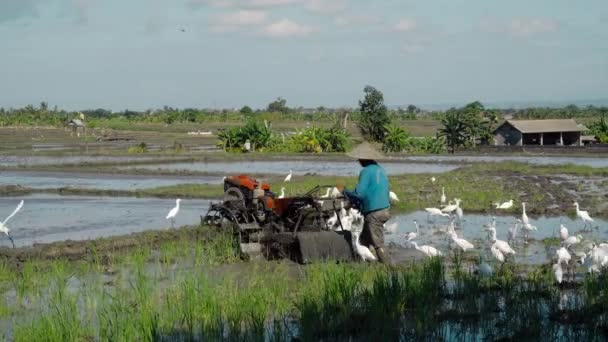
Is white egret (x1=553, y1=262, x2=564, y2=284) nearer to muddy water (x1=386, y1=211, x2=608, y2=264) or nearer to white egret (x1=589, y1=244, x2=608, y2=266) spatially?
white egret (x1=589, y1=244, x2=608, y2=266)

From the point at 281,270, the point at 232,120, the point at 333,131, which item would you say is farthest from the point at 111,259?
the point at 232,120

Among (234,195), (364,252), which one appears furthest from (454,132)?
(364,252)

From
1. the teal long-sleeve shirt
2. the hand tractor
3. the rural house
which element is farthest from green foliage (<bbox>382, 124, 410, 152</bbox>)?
the teal long-sleeve shirt

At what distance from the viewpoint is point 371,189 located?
9367 mm

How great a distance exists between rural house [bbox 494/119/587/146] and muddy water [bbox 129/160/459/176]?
1265cm

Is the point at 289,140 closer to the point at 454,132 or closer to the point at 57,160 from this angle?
the point at 454,132

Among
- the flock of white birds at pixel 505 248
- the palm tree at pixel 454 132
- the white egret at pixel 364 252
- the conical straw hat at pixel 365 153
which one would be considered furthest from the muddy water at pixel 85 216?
the palm tree at pixel 454 132

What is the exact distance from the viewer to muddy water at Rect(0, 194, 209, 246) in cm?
1452

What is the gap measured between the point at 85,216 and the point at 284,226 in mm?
7660

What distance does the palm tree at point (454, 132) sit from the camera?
134ft

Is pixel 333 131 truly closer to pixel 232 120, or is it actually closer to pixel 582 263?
pixel 582 263

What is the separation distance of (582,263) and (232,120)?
7756 cm

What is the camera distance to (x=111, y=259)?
1098 centimetres

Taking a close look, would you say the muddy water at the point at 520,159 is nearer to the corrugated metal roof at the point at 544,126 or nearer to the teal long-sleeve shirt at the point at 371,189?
the corrugated metal roof at the point at 544,126
